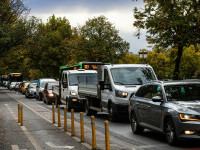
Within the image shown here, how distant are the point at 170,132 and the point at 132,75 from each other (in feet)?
24.3

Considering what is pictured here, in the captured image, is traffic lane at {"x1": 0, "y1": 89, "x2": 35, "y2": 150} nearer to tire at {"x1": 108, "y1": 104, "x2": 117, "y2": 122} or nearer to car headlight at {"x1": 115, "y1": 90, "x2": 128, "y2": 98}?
tire at {"x1": 108, "y1": 104, "x2": 117, "y2": 122}

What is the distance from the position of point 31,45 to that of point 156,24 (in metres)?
22.7

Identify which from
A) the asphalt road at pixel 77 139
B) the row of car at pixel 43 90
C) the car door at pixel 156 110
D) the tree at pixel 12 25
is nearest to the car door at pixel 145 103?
the car door at pixel 156 110

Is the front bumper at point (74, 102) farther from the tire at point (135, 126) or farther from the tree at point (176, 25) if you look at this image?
the tire at point (135, 126)

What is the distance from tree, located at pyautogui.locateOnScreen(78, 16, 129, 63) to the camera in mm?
47688

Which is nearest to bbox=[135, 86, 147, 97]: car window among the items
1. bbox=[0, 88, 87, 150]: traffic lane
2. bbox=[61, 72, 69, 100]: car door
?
bbox=[0, 88, 87, 150]: traffic lane

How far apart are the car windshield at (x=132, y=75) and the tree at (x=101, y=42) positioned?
A: 29611mm

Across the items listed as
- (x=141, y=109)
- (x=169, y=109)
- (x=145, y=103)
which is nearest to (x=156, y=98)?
(x=169, y=109)

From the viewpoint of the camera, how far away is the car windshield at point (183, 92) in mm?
11008

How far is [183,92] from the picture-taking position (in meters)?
11.2

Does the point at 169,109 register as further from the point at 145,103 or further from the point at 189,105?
the point at 145,103

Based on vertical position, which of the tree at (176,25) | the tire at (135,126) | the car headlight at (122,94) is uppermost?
the tree at (176,25)

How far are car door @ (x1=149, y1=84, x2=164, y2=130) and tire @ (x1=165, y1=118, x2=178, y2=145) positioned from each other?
1.17 ft

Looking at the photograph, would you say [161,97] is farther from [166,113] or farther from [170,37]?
[170,37]
